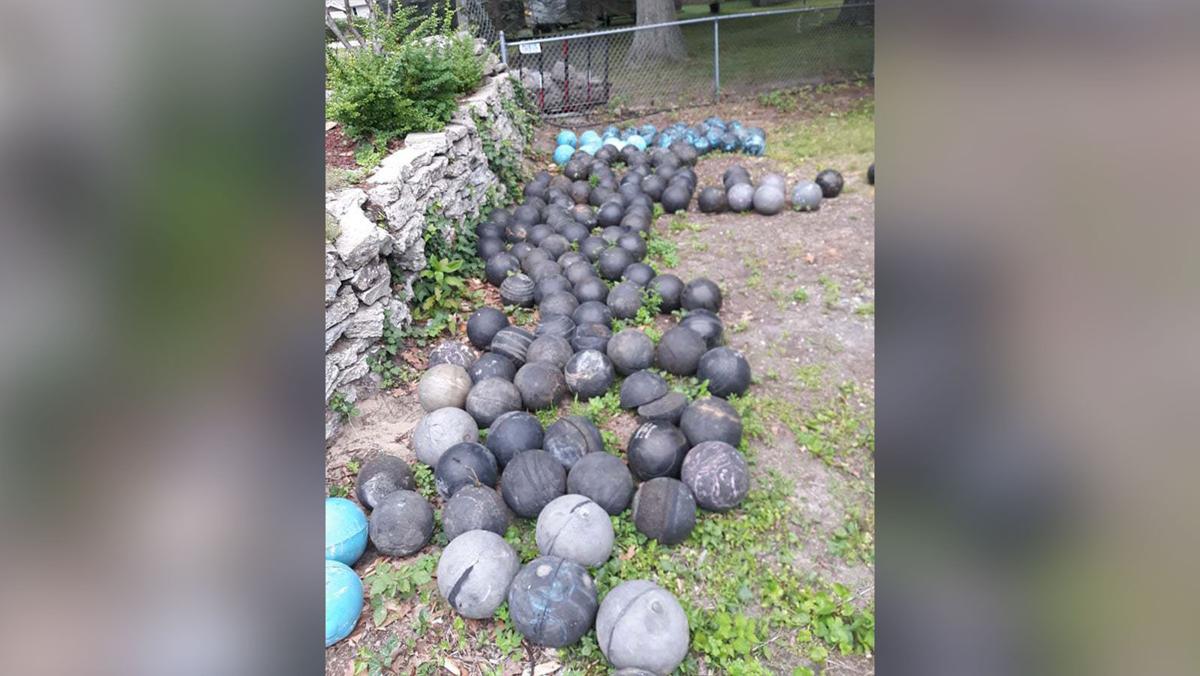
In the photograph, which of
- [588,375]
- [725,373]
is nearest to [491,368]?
[588,375]

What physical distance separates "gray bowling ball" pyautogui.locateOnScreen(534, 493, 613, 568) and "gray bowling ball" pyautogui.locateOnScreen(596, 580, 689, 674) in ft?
1.59

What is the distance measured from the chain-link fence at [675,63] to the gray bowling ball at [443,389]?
10319 mm

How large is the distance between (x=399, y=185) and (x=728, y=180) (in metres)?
5.93

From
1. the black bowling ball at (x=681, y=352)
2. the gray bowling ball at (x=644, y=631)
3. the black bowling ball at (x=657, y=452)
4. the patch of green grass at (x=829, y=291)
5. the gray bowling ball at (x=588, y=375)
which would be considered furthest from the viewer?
the patch of green grass at (x=829, y=291)

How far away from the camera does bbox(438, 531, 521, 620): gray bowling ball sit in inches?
173

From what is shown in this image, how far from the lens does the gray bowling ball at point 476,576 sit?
14.4ft

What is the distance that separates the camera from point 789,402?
6555mm

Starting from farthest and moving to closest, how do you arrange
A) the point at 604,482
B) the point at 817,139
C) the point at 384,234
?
1. the point at 817,139
2. the point at 384,234
3. the point at 604,482

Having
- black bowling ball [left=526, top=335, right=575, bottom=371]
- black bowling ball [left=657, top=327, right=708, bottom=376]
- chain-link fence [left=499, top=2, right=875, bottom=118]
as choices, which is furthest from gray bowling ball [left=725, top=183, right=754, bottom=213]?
chain-link fence [left=499, top=2, right=875, bottom=118]

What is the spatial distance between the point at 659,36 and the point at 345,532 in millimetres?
21661

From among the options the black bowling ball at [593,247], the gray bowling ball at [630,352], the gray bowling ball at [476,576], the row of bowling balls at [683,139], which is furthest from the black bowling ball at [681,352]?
the row of bowling balls at [683,139]

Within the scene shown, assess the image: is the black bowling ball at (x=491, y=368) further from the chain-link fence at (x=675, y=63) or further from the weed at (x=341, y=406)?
the chain-link fence at (x=675, y=63)

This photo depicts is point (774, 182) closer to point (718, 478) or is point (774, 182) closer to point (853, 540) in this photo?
point (718, 478)

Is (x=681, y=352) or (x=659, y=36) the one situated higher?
(x=659, y=36)
